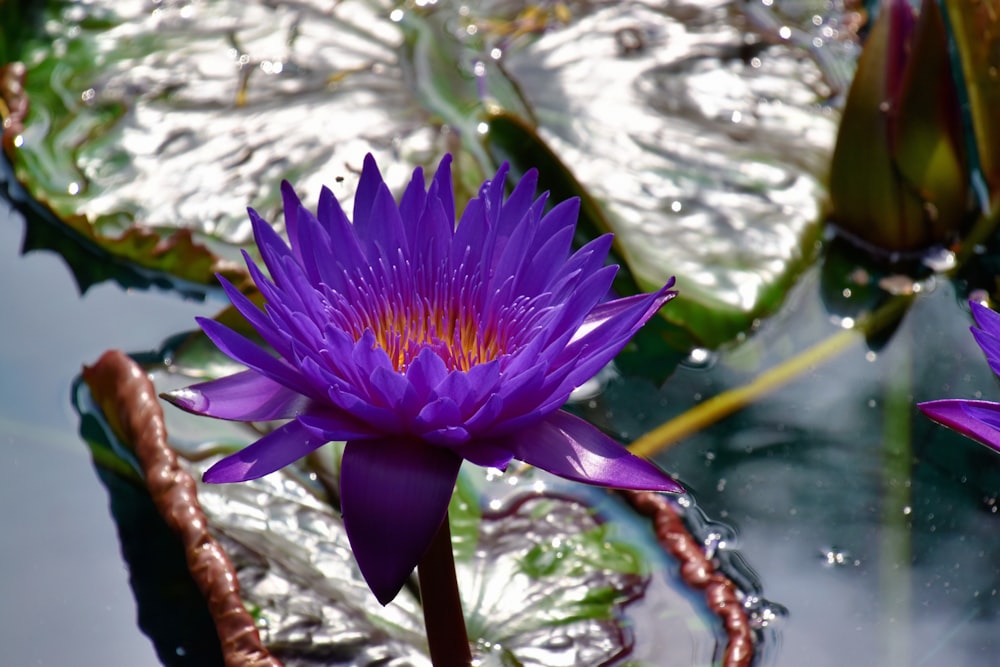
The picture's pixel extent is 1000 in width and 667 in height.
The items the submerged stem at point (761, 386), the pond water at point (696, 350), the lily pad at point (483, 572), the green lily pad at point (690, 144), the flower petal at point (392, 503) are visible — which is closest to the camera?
the flower petal at point (392, 503)

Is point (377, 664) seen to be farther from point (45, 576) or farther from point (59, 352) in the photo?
point (59, 352)

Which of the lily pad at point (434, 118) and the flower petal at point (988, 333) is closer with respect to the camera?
the flower petal at point (988, 333)

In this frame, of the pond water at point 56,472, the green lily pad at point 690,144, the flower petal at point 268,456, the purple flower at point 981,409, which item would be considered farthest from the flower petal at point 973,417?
the pond water at point 56,472

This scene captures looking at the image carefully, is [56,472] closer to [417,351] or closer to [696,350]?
[417,351]

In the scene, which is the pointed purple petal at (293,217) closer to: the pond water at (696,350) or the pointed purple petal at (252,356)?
the pointed purple petal at (252,356)

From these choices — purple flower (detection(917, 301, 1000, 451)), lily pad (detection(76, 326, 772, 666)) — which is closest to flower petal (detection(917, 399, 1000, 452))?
purple flower (detection(917, 301, 1000, 451))

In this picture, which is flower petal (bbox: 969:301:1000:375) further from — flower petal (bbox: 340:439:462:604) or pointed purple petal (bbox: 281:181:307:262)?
pointed purple petal (bbox: 281:181:307:262)
